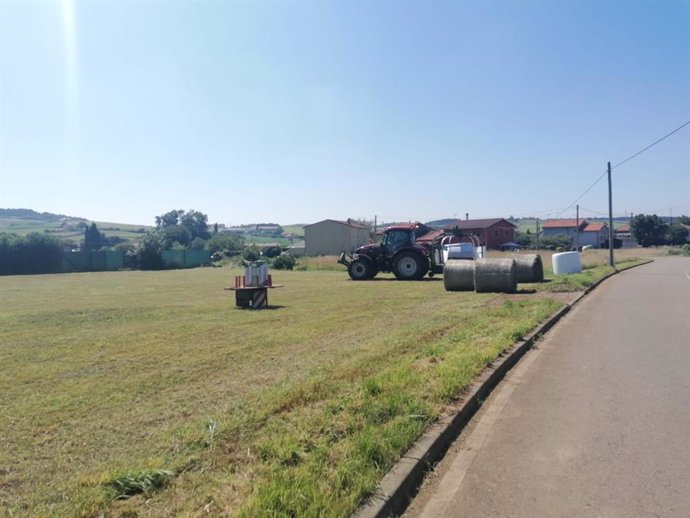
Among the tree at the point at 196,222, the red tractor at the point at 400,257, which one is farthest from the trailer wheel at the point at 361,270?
the tree at the point at 196,222

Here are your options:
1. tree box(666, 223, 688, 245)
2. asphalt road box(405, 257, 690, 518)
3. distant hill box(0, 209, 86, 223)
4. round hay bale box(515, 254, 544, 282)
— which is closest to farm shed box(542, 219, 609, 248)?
tree box(666, 223, 688, 245)

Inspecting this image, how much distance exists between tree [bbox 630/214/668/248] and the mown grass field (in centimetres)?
9912

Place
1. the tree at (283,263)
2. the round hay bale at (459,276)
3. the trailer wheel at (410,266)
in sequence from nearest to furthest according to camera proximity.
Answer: the round hay bale at (459,276) < the trailer wheel at (410,266) < the tree at (283,263)

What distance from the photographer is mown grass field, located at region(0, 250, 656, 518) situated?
3.87m

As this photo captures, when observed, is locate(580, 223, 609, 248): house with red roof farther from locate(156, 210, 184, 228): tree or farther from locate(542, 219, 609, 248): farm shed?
locate(156, 210, 184, 228): tree

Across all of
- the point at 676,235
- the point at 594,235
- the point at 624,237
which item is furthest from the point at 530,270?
the point at 624,237

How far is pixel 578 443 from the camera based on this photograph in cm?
514

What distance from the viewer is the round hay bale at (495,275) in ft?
60.3

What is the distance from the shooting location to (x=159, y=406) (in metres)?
6.17

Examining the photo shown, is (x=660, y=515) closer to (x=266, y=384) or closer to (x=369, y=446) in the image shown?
(x=369, y=446)

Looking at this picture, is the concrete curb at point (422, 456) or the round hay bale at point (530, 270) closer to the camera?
the concrete curb at point (422, 456)

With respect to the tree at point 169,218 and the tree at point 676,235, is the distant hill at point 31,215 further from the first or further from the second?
the tree at point 676,235

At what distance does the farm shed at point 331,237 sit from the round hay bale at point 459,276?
62.7 meters

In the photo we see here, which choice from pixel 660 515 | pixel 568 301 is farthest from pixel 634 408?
pixel 568 301
